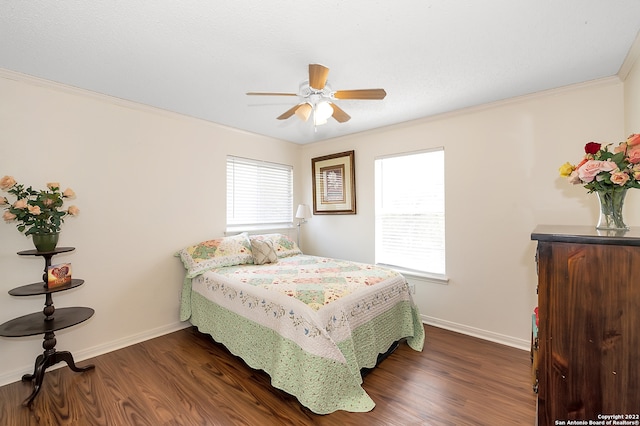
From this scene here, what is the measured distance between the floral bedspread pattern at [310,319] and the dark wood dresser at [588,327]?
44.9 inches

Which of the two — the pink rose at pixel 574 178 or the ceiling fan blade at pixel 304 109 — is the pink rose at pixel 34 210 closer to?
the ceiling fan blade at pixel 304 109

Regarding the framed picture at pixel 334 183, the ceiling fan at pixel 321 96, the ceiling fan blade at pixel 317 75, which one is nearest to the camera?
the ceiling fan blade at pixel 317 75

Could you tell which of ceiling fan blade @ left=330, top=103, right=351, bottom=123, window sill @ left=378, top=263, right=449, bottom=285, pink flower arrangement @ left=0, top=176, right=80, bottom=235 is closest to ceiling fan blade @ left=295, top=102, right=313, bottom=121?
ceiling fan blade @ left=330, top=103, right=351, bottom=123

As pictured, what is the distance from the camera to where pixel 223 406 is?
1.87 metres

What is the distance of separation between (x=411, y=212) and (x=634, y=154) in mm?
2298

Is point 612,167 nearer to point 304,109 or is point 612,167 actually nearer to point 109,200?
point 304,109

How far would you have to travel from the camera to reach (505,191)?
270 cm

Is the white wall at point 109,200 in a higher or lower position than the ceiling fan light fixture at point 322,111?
lower

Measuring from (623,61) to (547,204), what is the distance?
1163 mm

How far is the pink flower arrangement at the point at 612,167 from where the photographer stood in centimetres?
113

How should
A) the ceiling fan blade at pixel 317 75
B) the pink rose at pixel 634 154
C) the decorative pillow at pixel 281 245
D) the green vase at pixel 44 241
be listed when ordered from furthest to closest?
the decorative pillow at pixel 281 245 → the green vase at pixel 44 241 → the ceiling fan blade at pixel 317 75 → the pink rose at pixel 634 154

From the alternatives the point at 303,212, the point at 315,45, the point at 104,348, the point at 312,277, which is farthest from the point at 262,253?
the point at 315,45

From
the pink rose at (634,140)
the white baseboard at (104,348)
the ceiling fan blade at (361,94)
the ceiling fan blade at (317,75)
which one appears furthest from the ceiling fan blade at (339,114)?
the white baseboard at (104,348)

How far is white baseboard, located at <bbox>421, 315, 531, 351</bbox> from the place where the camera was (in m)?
2.61
